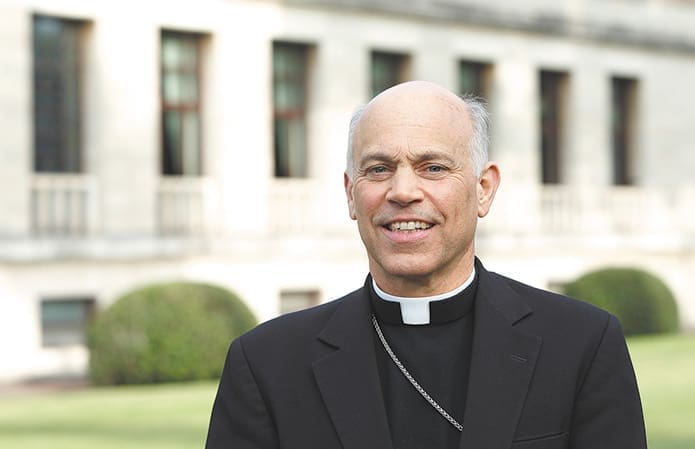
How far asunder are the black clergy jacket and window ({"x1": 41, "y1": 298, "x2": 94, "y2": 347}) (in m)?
17.6

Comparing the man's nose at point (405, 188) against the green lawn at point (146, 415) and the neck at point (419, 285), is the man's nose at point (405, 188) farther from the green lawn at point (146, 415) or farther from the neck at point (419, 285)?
the green lawn at point (146, 415)

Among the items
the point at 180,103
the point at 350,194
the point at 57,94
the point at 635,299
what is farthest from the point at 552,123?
the point at 350,194

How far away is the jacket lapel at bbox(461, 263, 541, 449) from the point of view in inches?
136

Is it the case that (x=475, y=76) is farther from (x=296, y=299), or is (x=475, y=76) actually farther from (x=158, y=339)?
(x=158, y=339)

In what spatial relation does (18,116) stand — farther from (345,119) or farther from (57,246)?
(345,119)

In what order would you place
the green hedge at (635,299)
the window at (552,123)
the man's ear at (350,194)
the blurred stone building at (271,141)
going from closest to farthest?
the man's ear at (350,194) < the blurred stone building at (271,141) < the green hedge at (635,299) < the window at (552,123)

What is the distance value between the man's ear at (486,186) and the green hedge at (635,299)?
22.2 metres

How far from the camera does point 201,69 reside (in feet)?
77.8

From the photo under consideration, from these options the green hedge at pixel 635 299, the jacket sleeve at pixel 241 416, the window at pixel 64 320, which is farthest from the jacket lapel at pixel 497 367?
the green hedge at pixel 635 299

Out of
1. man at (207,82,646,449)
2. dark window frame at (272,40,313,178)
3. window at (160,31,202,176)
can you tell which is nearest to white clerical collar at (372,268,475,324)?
man at (207,82,646,449)

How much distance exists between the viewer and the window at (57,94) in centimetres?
2178

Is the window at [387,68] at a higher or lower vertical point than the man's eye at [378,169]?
higher

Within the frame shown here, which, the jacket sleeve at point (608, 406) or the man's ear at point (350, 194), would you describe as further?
the man's ear at point (350, 194)

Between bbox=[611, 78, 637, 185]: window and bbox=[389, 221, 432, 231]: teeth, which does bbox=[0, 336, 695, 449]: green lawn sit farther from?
bbox=[611, 78, 637, 185]: window
